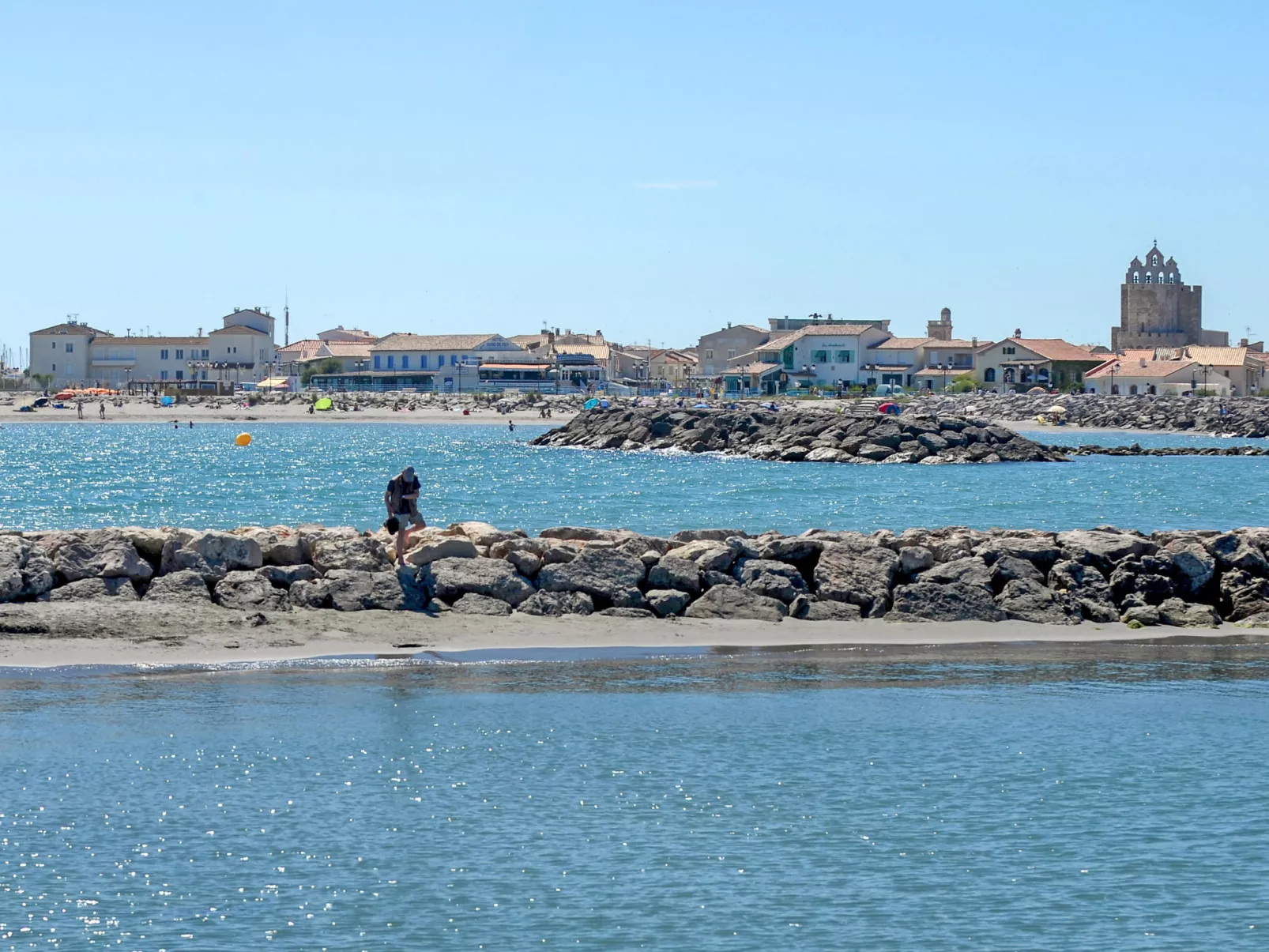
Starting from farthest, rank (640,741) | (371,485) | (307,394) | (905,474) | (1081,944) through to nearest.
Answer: (307,394)
(905,474)
(371,485)
(640,741)
(1081,944)

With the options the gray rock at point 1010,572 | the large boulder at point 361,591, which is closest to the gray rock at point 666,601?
the large boulder at point 361,591

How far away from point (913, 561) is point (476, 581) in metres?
4.43

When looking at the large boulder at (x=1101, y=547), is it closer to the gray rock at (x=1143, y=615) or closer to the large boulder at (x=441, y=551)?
the gray rock at (x=1143, y=615)

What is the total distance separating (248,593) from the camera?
15594mm

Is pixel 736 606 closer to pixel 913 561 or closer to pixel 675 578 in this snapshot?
pixel 675 578

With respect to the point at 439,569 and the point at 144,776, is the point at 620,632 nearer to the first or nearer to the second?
the point at 439,569

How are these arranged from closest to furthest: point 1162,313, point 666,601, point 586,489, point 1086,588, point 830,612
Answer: point 666,601 → point 830,612 → point 1086,588 → point 586,489 → point 1162,313

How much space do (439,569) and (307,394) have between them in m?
117

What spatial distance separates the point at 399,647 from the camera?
47.9ft

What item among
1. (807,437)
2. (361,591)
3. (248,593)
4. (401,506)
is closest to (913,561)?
(401,506)

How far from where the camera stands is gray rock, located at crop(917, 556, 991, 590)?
16781 millimetres

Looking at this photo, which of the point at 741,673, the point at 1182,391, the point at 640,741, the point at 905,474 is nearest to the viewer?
the point at 640,741

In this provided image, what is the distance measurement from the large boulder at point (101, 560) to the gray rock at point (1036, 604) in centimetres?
835

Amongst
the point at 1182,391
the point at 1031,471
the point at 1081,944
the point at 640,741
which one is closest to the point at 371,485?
the point at 1031,471
